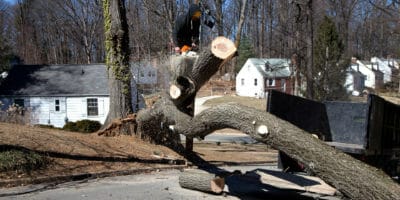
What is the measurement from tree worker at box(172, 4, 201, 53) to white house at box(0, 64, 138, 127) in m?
27.8

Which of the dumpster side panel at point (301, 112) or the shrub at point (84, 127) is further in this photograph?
the shrub at point (84, 127)

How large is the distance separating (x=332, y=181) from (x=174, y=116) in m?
3.58

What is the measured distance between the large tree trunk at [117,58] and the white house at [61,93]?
23953 mm

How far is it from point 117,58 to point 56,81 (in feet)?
92.6

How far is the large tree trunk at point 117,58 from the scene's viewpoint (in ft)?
43.4

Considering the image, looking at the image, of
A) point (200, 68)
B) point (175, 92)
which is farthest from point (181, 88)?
point (200, 68)

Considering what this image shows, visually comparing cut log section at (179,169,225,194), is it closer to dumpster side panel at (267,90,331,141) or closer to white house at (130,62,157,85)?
dumpster side panel at (267,90,331,141)

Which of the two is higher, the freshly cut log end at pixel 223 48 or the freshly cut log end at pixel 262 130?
the freshly cut log end at pixel 223 48

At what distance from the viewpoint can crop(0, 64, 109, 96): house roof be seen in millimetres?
38375

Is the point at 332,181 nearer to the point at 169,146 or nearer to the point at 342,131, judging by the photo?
the point at 342,131

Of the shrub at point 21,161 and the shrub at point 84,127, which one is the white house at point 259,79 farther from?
the shrub at point 21,161

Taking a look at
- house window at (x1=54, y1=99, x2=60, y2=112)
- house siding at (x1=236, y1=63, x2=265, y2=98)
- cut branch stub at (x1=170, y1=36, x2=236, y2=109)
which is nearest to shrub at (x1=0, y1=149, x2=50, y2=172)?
cut branch stub at (x1=170, y1=36, x2=236, y2=109)

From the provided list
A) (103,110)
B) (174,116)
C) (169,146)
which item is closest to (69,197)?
(174,116)

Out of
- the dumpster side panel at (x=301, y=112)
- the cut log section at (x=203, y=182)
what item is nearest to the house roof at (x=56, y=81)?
the cut log section at (x=203, y=182)
